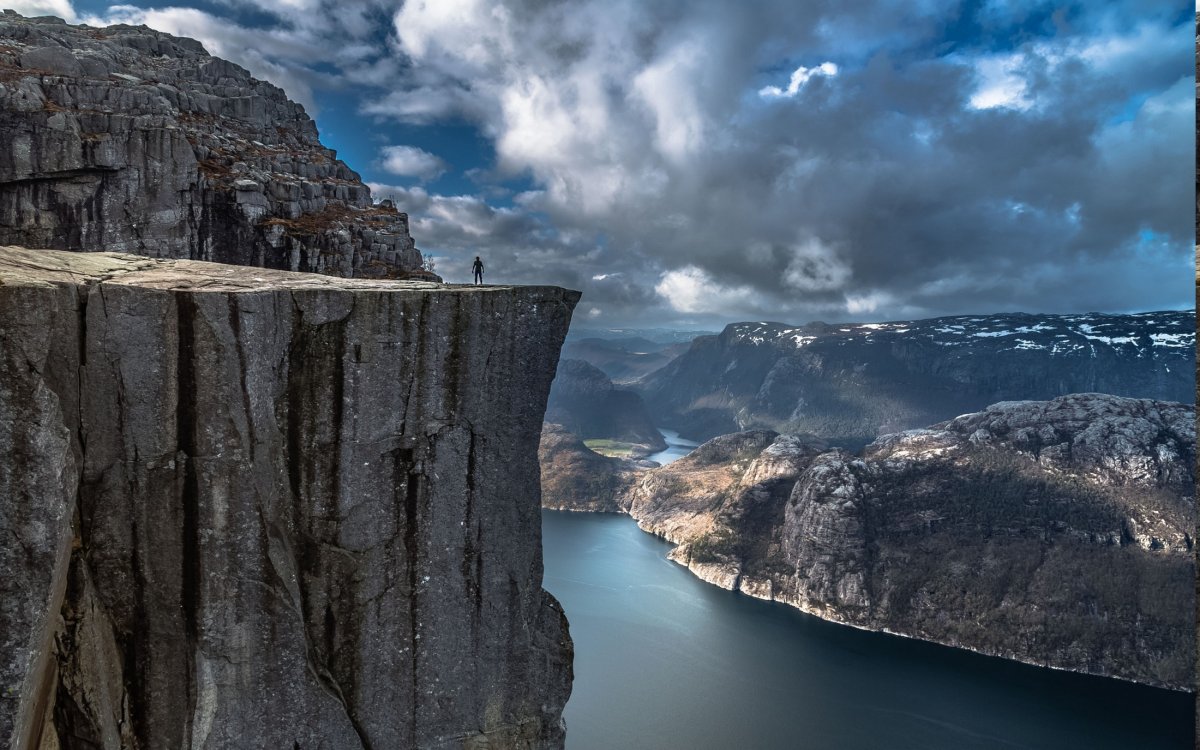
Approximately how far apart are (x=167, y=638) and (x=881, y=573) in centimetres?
17443

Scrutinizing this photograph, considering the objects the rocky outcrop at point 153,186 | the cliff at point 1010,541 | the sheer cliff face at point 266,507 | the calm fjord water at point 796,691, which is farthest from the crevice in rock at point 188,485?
the cliff at point 1010,541

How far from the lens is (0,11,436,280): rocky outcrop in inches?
1129

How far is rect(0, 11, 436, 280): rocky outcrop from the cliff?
5704 inches

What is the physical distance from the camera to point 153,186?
30.1 meters

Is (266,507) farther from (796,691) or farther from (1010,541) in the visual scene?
(1010,541)

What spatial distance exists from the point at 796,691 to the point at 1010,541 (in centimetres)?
10606

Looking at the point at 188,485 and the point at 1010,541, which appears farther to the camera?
the point at 1010,541

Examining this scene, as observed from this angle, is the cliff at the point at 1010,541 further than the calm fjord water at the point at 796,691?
Yes

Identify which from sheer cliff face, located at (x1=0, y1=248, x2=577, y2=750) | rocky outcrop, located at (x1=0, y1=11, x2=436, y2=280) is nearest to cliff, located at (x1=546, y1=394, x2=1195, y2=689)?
rocky outcrop, located at (x1=0, y1=11, x2=436, y2=280)

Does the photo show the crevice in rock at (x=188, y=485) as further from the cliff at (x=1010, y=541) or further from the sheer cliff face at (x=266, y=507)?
the cliff at (x=1010, y=541)

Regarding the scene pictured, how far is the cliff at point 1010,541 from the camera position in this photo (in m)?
137

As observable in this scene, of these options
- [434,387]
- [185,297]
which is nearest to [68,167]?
[185,297]

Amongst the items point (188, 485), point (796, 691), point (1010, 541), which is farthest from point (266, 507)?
point (1010, 541)

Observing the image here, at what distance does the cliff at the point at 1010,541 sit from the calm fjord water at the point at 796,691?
13.3 meters
